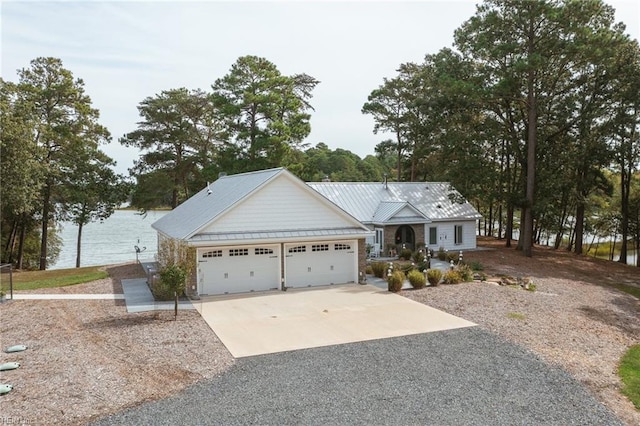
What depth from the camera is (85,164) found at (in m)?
31.7

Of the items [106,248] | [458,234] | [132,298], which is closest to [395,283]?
[132,298]

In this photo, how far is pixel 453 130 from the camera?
31156 millimetres

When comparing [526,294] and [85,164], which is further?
[85,164]

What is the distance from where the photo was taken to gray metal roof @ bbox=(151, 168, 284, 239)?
17891 mm

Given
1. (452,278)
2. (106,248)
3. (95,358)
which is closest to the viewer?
(95,358)

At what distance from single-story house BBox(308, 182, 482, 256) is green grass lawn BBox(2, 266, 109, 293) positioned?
13254mm

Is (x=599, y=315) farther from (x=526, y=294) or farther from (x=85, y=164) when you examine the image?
(x=85, y=164)

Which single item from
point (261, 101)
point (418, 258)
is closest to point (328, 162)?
point (261, 101)

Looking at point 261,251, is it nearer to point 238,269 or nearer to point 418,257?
point 238,269

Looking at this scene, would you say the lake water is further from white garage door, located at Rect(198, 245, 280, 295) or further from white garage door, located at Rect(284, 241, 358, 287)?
Answer: white garage door, located at Rect(284, 241, 358, 287)

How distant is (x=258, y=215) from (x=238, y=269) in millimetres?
2185

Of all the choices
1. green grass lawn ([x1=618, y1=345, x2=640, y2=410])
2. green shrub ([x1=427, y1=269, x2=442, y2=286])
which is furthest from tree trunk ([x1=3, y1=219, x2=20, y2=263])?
green grass lawn ([x1=618, y1=345, x2=640, y2=410])

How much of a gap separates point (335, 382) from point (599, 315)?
419 inches

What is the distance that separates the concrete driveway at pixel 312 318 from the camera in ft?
39.6
